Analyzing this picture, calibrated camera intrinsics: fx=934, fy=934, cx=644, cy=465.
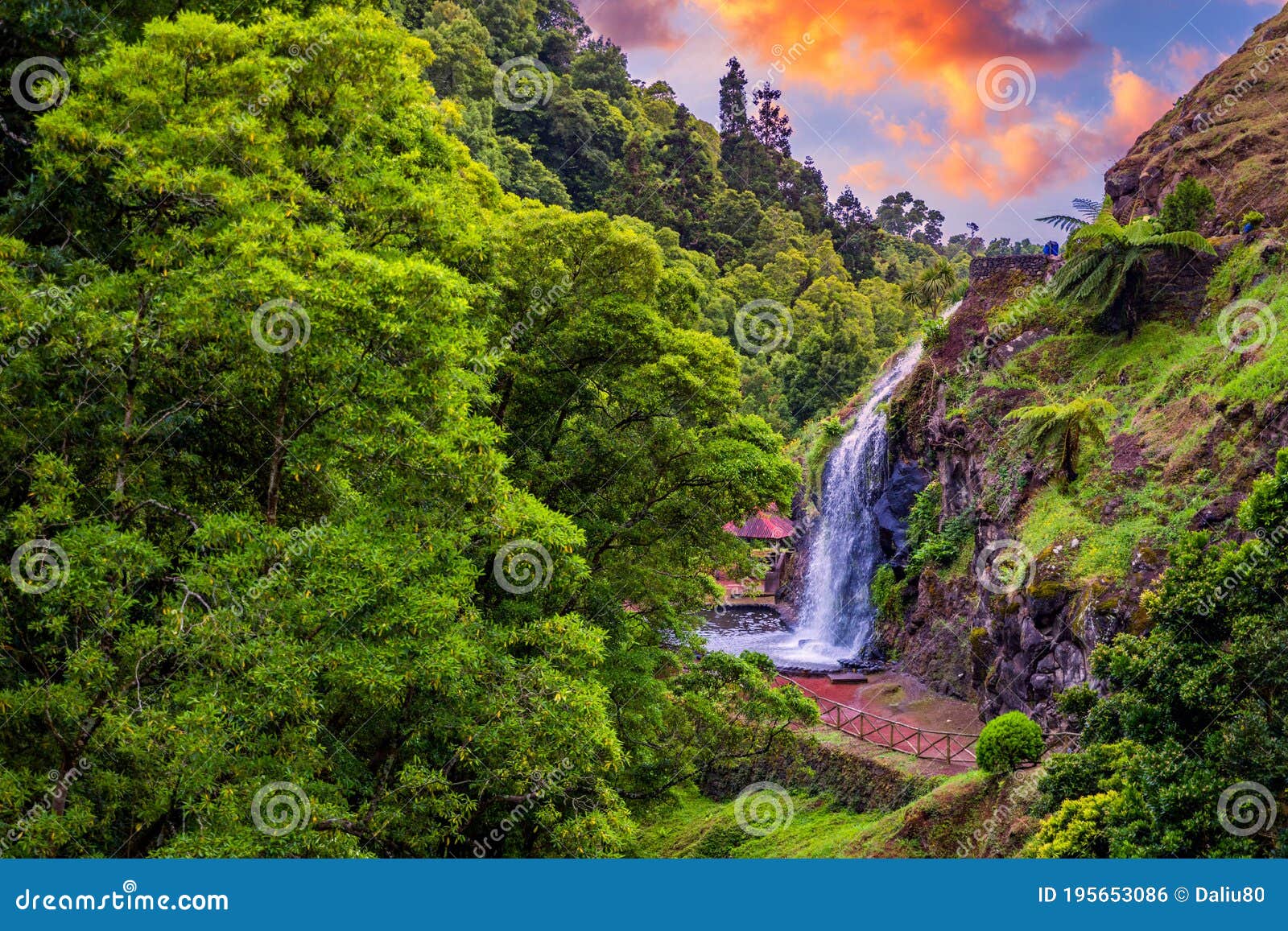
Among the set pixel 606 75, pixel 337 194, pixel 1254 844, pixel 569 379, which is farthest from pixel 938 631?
pixel 606 75

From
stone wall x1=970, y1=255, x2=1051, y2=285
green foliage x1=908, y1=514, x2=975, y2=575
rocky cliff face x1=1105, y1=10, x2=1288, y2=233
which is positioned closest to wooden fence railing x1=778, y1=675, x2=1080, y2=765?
green foliage x1=908, y1=514, x2=975, y2=575

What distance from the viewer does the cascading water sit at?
103 ft

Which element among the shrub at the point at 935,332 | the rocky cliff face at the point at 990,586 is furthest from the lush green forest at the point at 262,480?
the shrub at the point at 935,332

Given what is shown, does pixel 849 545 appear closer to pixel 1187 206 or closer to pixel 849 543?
pixel 849 543

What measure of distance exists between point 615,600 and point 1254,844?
9550mm

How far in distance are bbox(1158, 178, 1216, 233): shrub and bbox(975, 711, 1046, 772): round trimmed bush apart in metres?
15.2

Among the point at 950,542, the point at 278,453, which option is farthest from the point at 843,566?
the point at 278,453

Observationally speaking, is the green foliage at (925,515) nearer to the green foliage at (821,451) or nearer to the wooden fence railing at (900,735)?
the green foliage at (821,451)

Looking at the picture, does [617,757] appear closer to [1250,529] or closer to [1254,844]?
[1254,844]

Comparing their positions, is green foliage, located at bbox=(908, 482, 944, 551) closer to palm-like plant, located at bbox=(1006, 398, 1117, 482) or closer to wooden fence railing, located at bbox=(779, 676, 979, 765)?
wooden fence railing, located at bbox=(779, 676, 979, 765)

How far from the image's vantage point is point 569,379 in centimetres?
1627

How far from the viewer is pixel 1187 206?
77.9 feet

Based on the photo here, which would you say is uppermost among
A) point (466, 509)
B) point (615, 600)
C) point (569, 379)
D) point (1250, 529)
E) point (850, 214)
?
point (850, 214)

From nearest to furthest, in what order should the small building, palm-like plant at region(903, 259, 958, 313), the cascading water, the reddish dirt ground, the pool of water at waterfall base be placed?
the reddish dirt ground
the pool of water at waterfall base
the cascading water
the small building
palm-like plant at region(903, 259, 958, 313)
